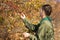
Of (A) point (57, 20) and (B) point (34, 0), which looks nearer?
(B) point (34, 0)

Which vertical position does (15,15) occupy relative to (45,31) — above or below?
below

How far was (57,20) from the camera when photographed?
13273 mm

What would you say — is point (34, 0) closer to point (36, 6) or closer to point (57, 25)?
point (36, 6)

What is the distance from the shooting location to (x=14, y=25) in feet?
26.2

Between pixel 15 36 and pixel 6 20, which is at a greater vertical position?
pixel 6 20

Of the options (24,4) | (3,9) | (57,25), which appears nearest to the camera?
(3,9)

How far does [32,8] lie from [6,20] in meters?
1.11

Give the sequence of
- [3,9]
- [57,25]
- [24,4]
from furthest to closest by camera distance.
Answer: [57,25] < [24,4] < [3,9]

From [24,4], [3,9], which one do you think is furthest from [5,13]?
[24,4]

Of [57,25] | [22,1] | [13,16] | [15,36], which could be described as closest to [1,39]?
[15,36]

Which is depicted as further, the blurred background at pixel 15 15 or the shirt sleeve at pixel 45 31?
the blurred background at pixel 15 15

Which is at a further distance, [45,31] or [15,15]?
[15,15]

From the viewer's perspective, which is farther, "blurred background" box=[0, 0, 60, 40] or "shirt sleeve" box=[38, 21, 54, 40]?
"blurred background" box=[0, 0, 60, 40]

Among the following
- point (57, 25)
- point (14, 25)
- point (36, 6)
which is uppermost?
point (36, 6)
